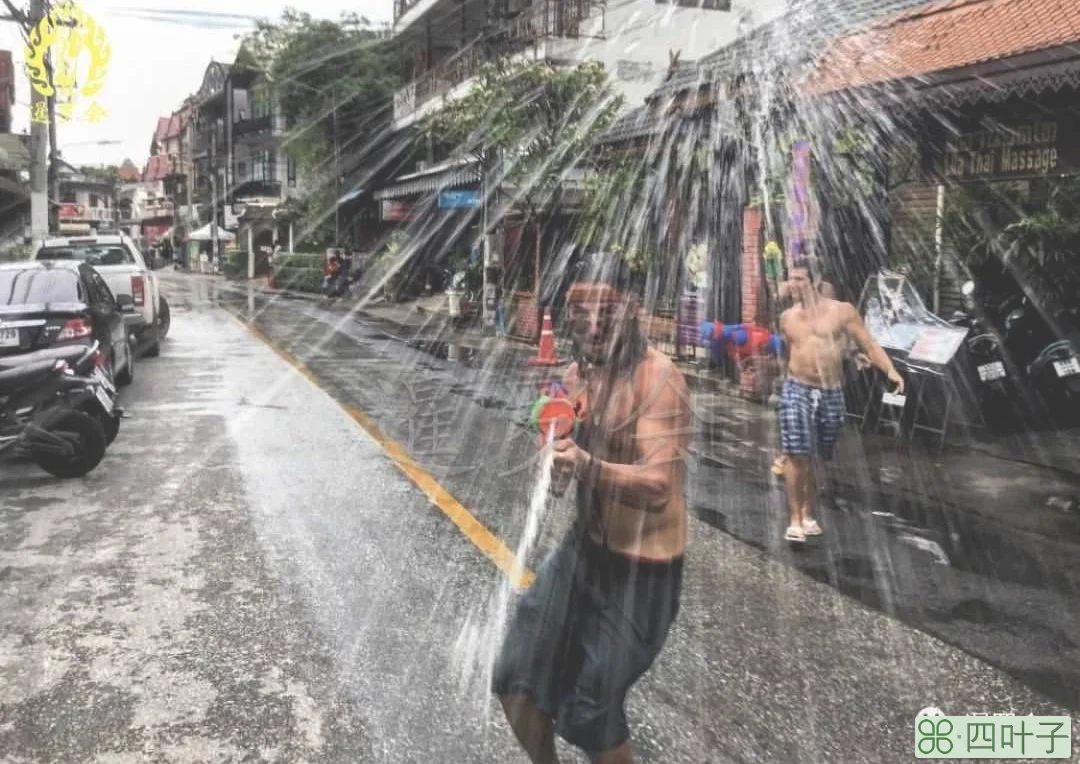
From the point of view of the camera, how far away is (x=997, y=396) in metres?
9.43

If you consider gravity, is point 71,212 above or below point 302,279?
above

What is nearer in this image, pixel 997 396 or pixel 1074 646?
pixel 1074 646

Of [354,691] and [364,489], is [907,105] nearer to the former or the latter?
[364,489]

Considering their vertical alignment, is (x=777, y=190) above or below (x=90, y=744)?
above

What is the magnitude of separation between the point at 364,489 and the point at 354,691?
11.0 ft

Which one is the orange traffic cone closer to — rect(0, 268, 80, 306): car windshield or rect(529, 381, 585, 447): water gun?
rect(0, 268, 80, 306): car windshield

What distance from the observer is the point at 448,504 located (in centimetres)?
674

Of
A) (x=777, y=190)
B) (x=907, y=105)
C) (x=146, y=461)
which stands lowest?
(x=146, y=461)

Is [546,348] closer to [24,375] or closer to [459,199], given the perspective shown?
[24,375]

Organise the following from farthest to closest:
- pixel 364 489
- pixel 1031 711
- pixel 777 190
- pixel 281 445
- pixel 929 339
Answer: pixel 777 190 < pixel 929 339 < pixel 281 445 < pixel 364 489 < pixel 1031 711

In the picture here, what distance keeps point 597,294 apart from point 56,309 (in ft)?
25.3

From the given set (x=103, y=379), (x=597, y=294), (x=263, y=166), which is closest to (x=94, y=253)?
(x=103, y=379)

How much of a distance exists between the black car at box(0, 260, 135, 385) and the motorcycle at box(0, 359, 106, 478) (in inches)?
73.6

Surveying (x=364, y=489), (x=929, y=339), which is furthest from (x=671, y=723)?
(x=929, y=339)
